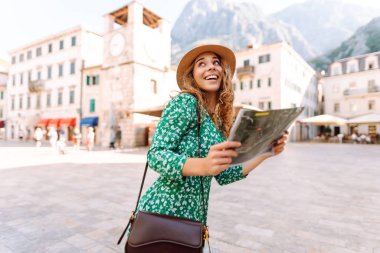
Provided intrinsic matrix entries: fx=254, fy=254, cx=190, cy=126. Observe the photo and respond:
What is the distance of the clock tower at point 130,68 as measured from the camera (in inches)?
898

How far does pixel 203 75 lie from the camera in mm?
1662

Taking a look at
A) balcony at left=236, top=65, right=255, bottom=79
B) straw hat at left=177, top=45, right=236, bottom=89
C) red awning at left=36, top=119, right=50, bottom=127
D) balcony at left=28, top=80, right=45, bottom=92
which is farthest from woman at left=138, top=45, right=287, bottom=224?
balcony at left=28, top=80, right=45, bottom=92

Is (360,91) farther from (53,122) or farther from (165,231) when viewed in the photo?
(165,231)

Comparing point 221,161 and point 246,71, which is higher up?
point 246,71

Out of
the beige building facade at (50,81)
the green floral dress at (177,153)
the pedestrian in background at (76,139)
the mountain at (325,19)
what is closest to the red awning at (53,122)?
the beige building facade at (50,81)

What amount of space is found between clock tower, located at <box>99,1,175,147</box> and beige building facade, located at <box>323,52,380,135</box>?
2741 centimetres

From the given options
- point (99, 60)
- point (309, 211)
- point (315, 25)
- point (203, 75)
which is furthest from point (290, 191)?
point (315, 25)

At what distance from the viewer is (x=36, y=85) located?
3188 cm

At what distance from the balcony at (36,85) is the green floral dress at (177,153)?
117 feet

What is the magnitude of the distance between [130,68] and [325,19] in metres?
143

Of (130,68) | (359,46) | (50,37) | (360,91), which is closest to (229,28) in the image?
(359,46)

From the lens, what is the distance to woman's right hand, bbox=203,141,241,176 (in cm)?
112

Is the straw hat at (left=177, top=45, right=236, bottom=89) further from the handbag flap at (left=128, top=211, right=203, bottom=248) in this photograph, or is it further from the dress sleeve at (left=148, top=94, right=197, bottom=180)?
the handbag flap at (left=128, top=211, right=203, bottom=248)

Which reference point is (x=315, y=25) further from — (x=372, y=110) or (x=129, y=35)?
(x=129, y=35)
